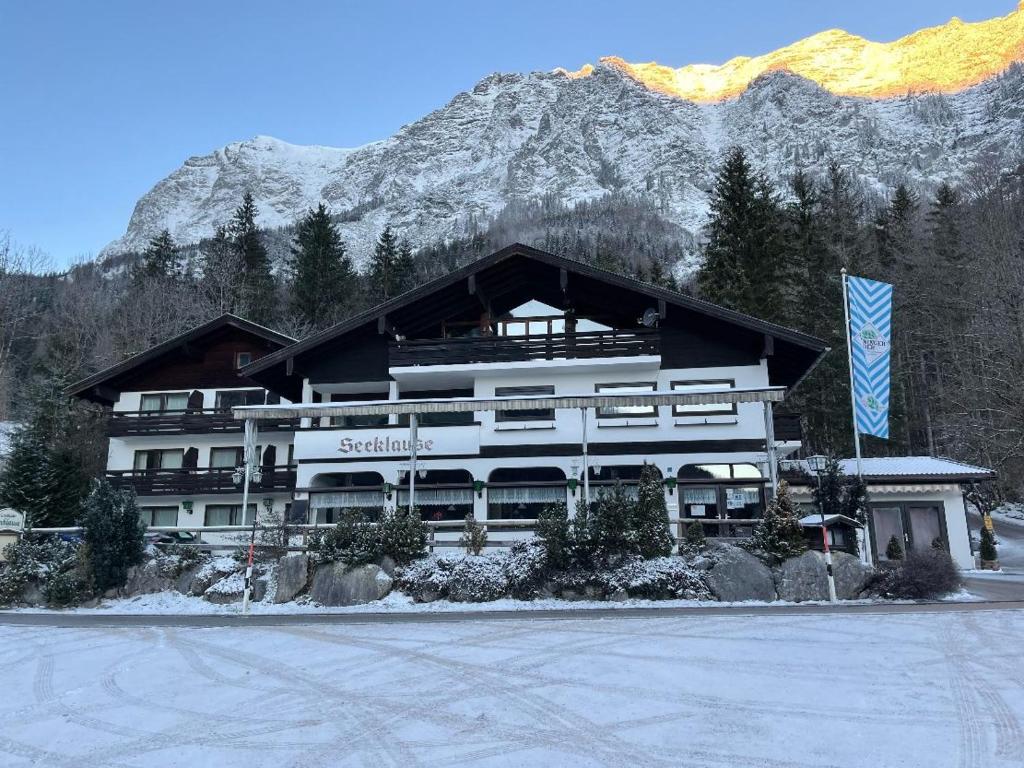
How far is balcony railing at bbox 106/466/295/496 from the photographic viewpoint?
3145 cm

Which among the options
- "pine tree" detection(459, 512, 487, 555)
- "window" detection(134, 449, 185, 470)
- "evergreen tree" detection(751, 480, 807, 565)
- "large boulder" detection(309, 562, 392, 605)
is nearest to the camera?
"evergreen tree" detection(751, 480, 807, 565)

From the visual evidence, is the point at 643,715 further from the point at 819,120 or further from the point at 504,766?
the point at 819,120

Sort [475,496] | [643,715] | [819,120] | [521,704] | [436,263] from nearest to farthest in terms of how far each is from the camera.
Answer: [643,715] < [521,704] < [475,496] < [436,263] < [819,120]

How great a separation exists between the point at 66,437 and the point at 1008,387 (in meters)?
41.5

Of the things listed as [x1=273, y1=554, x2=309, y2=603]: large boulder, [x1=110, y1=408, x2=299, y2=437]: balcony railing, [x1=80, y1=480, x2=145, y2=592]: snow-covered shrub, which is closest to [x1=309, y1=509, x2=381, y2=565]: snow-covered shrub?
[x1=273, y1=554, x2=309, y2=603]: large boulder

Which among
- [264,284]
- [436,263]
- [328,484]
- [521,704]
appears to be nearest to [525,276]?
[328,484]

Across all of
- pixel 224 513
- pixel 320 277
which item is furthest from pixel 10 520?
pixel 320 277

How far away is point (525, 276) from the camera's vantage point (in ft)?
94.4

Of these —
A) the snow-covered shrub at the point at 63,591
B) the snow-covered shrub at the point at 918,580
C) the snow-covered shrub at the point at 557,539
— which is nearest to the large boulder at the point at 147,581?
the snow-covered shrub at the point at 63,591

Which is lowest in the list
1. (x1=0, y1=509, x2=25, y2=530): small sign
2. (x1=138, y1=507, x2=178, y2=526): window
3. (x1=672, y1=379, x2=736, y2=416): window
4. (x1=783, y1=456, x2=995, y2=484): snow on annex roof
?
(x1=0, y1=509, x2=25, y2=530): small sign

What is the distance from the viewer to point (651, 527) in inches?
690

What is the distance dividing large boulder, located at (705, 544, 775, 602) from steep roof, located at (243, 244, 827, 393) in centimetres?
1027

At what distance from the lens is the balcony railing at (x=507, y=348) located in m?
27.1

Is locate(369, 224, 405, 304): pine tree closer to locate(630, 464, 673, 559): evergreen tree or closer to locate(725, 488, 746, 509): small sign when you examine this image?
locate(725, 488, 746, 509): small sign
